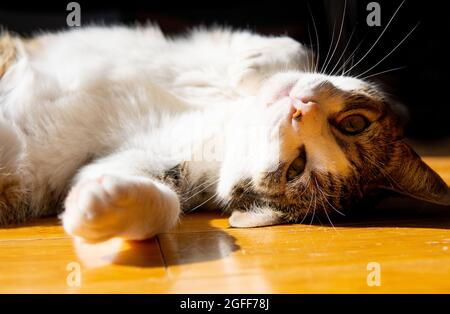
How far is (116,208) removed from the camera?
3.92 feet

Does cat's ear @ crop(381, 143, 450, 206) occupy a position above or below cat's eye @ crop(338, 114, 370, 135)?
below

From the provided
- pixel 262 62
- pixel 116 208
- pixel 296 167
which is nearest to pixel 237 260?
pixel 116 208

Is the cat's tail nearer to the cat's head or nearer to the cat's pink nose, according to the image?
the cat's head

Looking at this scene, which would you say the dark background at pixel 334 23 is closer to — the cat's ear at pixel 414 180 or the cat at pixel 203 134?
the cat at pixel 203 134

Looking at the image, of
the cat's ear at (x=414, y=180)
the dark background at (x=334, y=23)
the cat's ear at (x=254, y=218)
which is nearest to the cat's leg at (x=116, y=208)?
the cat's ear at (x=254, y=218)

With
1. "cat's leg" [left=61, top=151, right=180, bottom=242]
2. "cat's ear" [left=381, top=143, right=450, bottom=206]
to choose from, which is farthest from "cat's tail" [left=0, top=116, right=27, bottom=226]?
"cat's ear" [left=381, top=143, right=450, bottom=206]

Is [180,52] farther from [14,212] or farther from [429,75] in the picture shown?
[429,75]

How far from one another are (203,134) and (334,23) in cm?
111

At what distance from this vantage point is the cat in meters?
1.62

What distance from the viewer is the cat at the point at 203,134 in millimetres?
1620

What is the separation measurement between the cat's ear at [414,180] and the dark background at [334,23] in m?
1.08

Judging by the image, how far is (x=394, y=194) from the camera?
1.80 metres

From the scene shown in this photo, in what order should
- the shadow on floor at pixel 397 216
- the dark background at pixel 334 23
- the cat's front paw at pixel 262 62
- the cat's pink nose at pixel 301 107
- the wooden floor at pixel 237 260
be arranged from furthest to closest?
1. the dark background at pixel 334 23
2. the cat's front paw at pixel 262 62
3. the shadow on floor at pixel 397 216
4. the cat's pink nose at pixel 301 107
5. the wooden floor at pixel 237 260

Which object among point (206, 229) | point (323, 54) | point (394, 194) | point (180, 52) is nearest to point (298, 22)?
point (323, 54)
